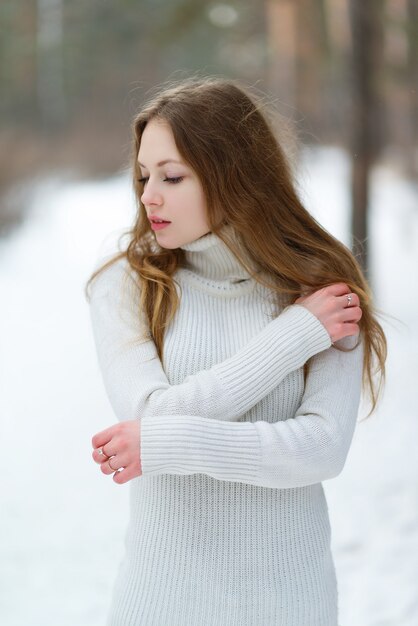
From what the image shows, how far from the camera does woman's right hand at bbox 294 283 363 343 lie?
1449 millimetres

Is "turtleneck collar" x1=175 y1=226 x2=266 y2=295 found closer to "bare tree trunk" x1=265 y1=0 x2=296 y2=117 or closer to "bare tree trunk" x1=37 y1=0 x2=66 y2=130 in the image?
"bare tree trunk" x1=265 y1=0 x2=296 y2=117

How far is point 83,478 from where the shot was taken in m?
3.68

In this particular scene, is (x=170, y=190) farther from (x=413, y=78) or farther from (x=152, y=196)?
(x=413, y=78)

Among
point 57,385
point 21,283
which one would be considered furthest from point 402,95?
A: point 57,385

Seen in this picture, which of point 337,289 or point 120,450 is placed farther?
point 337,289

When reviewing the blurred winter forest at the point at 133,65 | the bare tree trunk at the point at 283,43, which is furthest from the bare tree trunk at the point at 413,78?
the bare tree trunk at the point at 283,43

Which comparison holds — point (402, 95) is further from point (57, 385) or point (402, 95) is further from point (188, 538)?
point (188, 538)

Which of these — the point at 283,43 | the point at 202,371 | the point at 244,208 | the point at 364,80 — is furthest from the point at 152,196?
the point at 283,43

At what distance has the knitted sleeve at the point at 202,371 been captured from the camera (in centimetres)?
137

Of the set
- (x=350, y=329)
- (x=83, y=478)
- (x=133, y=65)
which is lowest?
(x=83, y=478)

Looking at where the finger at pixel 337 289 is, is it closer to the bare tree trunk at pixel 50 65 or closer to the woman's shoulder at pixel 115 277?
the woman's shoulder at pixel 115 277

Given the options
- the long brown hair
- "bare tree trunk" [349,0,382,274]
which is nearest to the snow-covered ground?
the long brown hair

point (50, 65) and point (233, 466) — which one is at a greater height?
point (50, 65)

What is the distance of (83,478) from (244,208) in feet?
7.92
